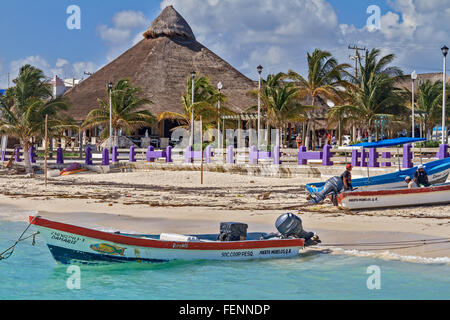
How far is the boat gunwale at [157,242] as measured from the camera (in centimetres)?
1105

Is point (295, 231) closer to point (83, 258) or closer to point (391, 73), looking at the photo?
point (83, 258)

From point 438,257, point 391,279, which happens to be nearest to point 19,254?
point 391,279

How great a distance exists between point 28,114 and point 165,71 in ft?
87.4

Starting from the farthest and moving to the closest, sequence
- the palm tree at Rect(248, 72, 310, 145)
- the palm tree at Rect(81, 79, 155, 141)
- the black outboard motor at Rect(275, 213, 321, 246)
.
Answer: the palm tree at Rect(81, 79, 155, 141), the palm tree at Rect(248, 72, 310, 145), the black outboard motor at Rect(275, 213, 321, 246)

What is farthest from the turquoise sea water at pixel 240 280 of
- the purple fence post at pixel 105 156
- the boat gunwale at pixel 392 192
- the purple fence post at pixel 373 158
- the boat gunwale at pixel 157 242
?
the purple fence post at pixel 105 156

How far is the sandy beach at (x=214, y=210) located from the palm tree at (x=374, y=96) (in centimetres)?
1517

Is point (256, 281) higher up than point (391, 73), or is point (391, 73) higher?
point (391, 73)

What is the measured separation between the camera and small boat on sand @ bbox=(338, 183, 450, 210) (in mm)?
16875

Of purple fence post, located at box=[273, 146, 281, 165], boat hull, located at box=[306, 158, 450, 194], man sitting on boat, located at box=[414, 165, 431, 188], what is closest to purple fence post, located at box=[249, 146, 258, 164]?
purple fence post, located at box=[273, 146, 281, 165]

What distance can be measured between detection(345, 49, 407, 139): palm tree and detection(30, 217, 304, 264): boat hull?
94.0 ft

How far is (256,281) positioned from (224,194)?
11370mm

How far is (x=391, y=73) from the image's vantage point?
141 feet
